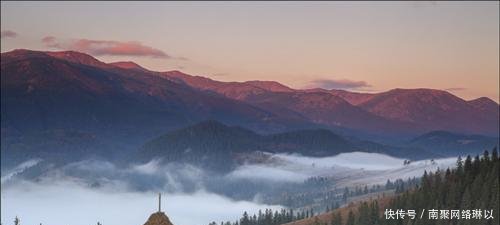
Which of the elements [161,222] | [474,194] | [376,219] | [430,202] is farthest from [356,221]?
[161,222]

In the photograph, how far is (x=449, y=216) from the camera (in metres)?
160

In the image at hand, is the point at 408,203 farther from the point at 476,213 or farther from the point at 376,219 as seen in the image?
the point at 476,213

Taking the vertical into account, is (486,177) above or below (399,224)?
above

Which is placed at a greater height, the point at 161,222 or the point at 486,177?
the point at 486,177

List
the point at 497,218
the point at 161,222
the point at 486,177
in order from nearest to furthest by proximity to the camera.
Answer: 1. the point at 161,222
2. the point at 497,218
3. the point at 486,177

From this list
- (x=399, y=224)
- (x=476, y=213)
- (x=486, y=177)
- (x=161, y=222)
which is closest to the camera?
(x=161, y=222)

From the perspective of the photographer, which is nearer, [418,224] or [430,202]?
[418,224]

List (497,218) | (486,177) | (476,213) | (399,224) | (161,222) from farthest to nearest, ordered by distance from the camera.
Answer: (486,177), (399,224), (497,218), (476,213), (161,222)

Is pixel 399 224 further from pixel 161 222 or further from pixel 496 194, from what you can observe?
pixel 161 222

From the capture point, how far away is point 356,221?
613ft

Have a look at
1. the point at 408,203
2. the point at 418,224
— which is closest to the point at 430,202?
the point at 408,203

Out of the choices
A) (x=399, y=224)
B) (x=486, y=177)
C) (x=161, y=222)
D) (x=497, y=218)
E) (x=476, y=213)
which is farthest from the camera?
(x=486, y=177)

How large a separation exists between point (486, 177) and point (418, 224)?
53582 millimetres

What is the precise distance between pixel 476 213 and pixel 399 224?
27.2 metres
